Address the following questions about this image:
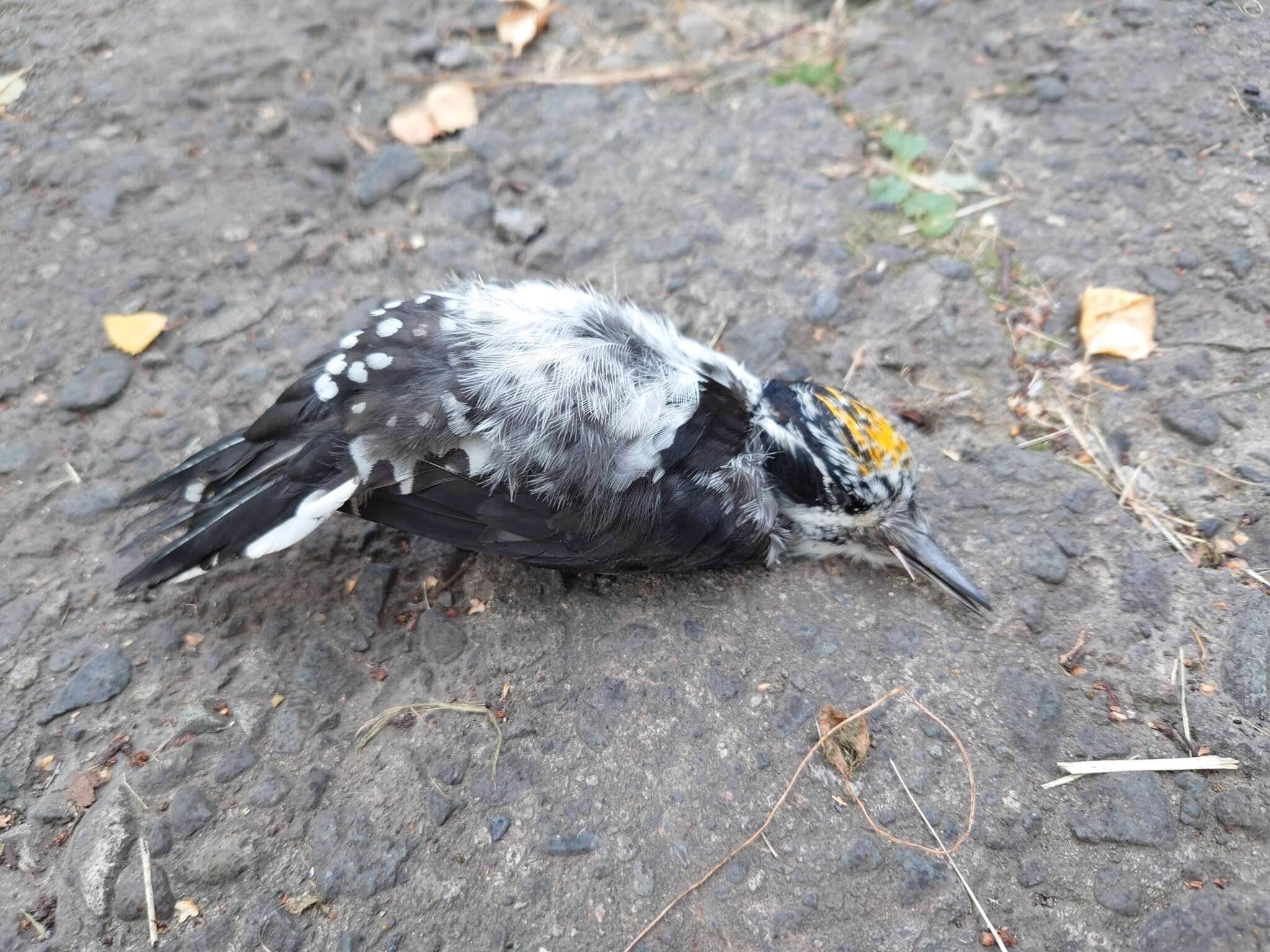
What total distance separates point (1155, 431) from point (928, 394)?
732mm

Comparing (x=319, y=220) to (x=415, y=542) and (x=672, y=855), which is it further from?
(x=672, y=855)

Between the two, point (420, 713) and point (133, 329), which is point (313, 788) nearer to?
point (420, 713)

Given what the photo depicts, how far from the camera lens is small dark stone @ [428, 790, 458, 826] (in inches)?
86.0

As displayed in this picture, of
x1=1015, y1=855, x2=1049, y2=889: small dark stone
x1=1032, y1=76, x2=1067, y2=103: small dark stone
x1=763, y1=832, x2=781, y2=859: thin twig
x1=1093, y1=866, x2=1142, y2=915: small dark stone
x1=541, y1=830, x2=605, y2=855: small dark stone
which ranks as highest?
x1=1032, y1=76, x2=1067, y2=103: small dark stone

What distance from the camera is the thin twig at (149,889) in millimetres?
2006

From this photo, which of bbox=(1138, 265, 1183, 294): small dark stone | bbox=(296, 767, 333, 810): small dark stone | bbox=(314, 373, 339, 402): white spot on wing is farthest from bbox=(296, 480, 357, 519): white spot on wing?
bbox=(1138, 265, 1183, 294): small dark stone

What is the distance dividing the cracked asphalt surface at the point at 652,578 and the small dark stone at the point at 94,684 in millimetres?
11

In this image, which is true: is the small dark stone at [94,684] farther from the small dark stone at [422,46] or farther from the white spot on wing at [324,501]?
the small dark stone at [422,46]

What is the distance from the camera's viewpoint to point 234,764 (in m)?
2.25

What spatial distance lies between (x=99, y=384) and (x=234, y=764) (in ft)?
4.84

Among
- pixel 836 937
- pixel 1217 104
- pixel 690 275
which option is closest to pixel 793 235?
pixel 690 275

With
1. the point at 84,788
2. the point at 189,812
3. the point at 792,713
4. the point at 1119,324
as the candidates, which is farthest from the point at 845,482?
the point at 84,788

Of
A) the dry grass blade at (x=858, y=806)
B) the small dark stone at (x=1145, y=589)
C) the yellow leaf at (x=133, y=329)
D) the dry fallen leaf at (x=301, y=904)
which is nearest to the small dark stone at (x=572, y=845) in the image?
the dry grass blade at (x=858, y=806)

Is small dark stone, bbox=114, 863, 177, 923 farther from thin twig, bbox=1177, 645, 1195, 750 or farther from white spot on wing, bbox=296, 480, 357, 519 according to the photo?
thin twig, bbox=1177, 645, 1195, 750
